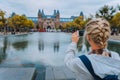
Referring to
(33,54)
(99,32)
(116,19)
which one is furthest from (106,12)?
(99,32)

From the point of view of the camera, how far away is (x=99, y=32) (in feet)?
7.20

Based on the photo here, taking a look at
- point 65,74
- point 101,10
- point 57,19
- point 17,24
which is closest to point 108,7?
point 101,10

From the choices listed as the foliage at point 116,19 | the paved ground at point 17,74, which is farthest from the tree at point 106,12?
the paved ground at point 17,74

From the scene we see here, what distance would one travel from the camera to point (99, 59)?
214 cm

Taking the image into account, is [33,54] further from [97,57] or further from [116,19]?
[116,19]

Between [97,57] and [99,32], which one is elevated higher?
[99,32]

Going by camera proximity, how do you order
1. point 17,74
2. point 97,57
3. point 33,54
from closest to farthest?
point 97,57, point 17,74, point 33,54

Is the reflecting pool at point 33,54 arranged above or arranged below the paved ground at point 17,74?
below

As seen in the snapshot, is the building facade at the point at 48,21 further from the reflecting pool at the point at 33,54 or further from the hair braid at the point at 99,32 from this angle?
the hair braid at the point at 99,32

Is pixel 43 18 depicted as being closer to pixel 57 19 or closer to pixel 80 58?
pixel 57 19

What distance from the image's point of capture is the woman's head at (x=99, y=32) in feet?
7.22

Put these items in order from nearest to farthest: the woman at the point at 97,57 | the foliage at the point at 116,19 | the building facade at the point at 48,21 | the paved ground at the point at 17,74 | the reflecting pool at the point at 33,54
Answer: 1. the woman at the point at 97,57
2. the paved ground at the point at 17,74
3. the reflecting pool at the point at 33,54
4. the foliage at the point at 116,19
5. the building facade at the point at 48,21

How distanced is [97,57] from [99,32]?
190mm

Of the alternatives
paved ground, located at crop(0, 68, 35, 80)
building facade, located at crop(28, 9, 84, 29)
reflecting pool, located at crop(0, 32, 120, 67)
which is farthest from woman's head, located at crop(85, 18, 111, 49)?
building facade, located at crop(28, 9, 84, 29)
